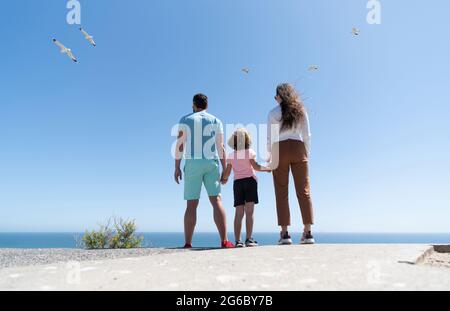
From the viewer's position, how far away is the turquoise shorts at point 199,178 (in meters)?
6.25

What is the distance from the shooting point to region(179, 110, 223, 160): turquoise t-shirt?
629 cm

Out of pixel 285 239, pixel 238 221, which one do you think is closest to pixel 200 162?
pixel 238 221

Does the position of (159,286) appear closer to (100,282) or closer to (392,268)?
(100,282)

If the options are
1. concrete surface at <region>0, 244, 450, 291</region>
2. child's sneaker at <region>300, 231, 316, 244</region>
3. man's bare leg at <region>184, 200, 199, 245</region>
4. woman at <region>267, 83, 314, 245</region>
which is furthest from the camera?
man's bare leg at <region>184, 200, 199, 245</region>

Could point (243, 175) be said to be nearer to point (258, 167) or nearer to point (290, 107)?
point (258, 167)

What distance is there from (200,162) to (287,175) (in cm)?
140

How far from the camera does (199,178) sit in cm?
627

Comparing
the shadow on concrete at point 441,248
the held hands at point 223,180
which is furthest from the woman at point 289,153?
the shadow on concrete at point 441,248

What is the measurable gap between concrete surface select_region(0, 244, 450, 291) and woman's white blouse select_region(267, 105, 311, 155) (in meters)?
2.47

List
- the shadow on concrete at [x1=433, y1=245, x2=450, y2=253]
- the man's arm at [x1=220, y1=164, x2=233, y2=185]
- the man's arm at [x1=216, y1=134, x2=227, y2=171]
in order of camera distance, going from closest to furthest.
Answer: the shadow on concrete at [x1=433, y1=245, x2=450, y2=253] < the man's arm at [x1=216, y1=134, x2=227, y2=171] < the man's arm at [x1=220, y1=164, x2=233, y2=185]

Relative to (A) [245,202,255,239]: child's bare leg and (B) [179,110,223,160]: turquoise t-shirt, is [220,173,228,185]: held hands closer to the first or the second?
(B) [179,110,223,160]: turquoise t-shirt

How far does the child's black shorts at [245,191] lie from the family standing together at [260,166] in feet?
0.05

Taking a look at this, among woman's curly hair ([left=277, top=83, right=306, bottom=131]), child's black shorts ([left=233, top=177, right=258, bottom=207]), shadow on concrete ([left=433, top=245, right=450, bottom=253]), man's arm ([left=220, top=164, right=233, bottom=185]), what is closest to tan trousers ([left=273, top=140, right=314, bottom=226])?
woman's curly hair ([left=277, top=83, right=306, bottom=131])
